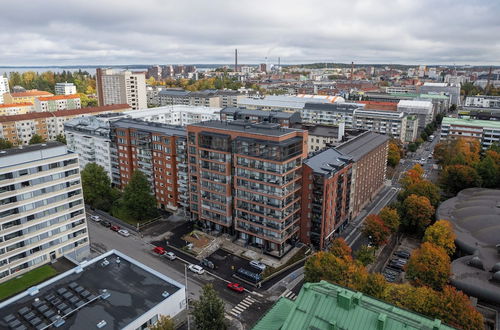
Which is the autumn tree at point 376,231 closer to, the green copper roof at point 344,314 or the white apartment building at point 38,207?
the green copper roof at point 344,314

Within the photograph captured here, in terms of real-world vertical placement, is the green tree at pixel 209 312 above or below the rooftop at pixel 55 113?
below

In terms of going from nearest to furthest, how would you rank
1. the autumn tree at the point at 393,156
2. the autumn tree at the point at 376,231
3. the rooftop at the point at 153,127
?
1. the autumn tree at the point at 376,231
2. the rooftop at the point at 153,127
3. the autumn tree at the point at 393,156

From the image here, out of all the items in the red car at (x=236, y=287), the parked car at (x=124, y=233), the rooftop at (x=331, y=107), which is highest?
the rooftop at (x=331, y=107)

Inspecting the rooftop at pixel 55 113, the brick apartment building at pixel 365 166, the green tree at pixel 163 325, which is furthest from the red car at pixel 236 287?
the rooftop at pixel 55 113

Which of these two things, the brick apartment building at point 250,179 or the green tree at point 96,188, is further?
the green tree at point 96,188

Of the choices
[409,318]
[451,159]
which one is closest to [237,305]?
[409,318]
